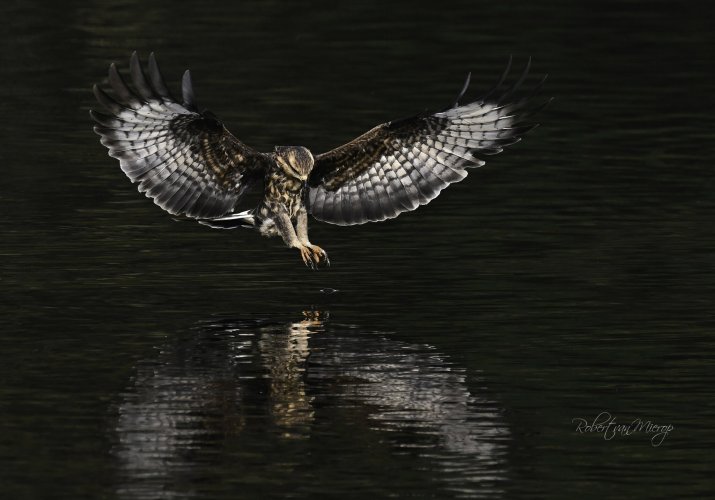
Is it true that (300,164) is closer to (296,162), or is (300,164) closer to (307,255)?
(296,162)

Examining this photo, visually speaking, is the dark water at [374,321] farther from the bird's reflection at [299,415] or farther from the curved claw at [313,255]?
the curved claw at [313,255]

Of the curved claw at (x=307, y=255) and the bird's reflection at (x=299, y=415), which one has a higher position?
the curved claw at (x=307, y=255)

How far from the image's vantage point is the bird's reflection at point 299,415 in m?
10.5

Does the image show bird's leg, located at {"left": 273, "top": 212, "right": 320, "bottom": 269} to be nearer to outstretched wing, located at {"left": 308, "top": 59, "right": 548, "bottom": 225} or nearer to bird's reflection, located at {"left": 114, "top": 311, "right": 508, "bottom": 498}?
outstretched wing, located at {"left": 308, "top": 59, "right": 548, "bottom": 225}

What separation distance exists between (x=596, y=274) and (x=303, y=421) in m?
4.73

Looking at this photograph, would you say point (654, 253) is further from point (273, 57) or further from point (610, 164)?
point (273, 57)

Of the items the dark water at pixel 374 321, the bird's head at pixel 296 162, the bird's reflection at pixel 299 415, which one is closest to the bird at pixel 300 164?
the bird's head at pixel 296 162

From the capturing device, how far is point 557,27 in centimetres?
3216

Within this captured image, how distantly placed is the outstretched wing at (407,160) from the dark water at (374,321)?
576 millimetres

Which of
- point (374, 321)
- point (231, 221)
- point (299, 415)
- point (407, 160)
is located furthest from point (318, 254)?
point (299, 415)

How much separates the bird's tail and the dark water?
530mm

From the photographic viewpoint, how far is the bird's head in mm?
14938

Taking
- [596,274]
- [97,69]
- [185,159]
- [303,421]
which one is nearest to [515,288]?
[596,274]

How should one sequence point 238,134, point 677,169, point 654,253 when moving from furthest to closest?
1. point 238,134
2. point 677,169
3. point 654,253
